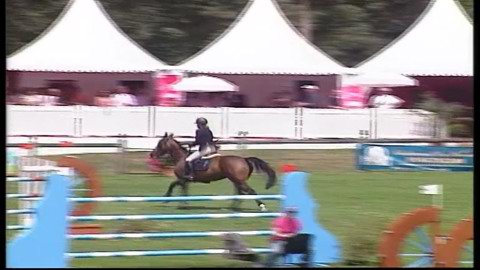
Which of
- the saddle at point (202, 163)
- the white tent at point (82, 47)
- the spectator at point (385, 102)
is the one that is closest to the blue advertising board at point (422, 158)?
the saddle at point (202, 163)

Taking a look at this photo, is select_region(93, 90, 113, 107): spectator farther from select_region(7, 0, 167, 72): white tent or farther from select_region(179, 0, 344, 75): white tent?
select_region(179, 0, 344, 75): white tent

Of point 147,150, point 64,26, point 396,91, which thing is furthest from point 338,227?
point 396,91

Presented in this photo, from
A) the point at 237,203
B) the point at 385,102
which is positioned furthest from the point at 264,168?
the point at 385,102

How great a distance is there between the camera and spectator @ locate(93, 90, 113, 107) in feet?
77.4

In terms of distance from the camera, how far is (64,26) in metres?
23.2

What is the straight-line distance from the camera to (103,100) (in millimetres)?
23875

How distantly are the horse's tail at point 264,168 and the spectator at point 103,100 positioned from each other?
10.4 metres

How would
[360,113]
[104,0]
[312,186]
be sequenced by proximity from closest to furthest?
[312,186] < [360,113] < [104,0]

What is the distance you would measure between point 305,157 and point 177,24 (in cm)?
1307

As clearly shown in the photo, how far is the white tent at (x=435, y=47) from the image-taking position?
77.9ft

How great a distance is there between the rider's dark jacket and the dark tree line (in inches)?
659

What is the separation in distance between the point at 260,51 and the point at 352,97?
10.2 feet

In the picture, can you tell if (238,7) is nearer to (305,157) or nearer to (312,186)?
(305,157)

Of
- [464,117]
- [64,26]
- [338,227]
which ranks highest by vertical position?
[64,26]
